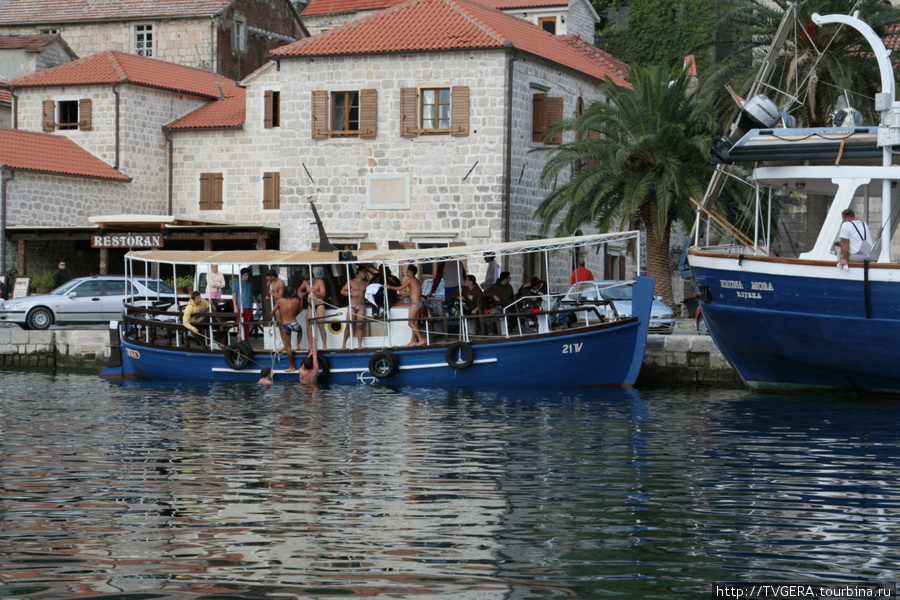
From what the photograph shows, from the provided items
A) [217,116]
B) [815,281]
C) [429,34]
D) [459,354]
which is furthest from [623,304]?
[217,116]

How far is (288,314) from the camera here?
22359 mm

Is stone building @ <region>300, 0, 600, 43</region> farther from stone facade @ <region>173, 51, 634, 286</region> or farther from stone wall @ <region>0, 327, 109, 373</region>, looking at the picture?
stone wall @ <region>0, 327, 109, 373</region>

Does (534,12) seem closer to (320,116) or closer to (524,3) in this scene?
(524,3)

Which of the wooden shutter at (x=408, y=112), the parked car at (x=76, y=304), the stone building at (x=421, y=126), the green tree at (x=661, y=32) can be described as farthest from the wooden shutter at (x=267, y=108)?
the green tree at (x=661, y=32)

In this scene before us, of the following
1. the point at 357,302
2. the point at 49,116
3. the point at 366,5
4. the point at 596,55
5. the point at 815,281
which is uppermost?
the point at 366,5

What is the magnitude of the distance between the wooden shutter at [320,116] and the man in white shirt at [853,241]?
1929 centimetres

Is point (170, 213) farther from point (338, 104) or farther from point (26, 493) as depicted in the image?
point (26, 493)

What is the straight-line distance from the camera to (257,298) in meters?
24.0

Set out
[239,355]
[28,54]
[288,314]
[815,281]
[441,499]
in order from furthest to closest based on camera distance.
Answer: [28,54]
[239,355]
[288,314]
[815,281]
[441,499]

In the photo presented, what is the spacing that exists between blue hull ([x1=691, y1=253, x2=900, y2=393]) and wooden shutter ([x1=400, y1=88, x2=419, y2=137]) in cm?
1476

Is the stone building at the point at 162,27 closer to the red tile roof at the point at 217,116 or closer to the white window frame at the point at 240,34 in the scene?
the white window frame at the point at 240,34

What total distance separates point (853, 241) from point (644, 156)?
36.7 feet

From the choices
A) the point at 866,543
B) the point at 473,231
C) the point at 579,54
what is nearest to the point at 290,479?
the point at 866,543

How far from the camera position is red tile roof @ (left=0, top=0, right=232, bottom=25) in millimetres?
48594
